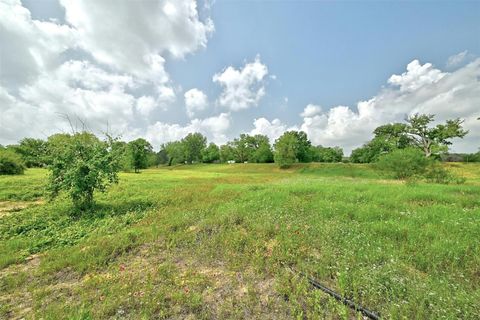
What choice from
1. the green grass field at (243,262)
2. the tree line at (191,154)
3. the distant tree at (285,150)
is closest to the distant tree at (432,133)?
the tree line at (191,154)

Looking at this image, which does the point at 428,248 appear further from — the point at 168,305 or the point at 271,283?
the point at 168,305

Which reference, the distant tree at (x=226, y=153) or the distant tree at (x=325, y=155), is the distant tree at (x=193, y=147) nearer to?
the distant tree at (x=226, y=153)

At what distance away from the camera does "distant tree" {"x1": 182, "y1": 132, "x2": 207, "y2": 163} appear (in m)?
100.0

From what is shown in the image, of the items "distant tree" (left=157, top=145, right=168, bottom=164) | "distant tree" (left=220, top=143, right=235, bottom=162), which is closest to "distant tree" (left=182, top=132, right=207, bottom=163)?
"distant tree" (left=220, top=143, right=235, bottom=162)

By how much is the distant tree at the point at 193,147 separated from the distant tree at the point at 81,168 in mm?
87563

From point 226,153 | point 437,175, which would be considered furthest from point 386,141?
point 226,153

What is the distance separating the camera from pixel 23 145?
192ft

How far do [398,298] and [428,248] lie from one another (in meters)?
2.83

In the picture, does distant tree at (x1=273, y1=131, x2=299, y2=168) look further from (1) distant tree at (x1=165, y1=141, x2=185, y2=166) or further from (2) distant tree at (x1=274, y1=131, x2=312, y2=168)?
(1) distant tree at (x1=165, y1=141, x2=185, y2=166)

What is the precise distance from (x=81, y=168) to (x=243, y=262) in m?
9.73

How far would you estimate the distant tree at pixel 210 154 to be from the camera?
9612 cm

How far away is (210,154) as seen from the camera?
315 ft

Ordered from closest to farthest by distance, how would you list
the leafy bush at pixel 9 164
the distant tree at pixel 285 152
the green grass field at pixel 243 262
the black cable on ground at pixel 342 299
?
the black cable on ground at pixel 342 299, the green grass field at pixel 243 262, the leafy bush at pixel 9 164, the distant tree at pixel 285 152

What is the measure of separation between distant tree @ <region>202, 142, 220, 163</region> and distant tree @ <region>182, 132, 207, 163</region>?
3.01 m
